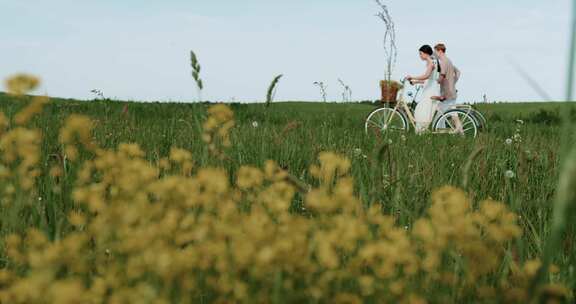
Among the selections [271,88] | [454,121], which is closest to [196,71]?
[271,88]

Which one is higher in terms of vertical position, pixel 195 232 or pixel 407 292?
pixel 195 232

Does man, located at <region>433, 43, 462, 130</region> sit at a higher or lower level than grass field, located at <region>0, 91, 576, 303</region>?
higher

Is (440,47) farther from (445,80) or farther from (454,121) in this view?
(454,121)

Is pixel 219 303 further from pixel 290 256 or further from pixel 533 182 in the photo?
pixel 533 182

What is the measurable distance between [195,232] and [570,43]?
75cm

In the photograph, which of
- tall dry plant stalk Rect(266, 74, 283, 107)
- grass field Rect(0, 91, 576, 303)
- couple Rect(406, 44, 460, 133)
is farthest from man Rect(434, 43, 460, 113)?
tall dry plant stalk Rect(266, 74, 283, 107)

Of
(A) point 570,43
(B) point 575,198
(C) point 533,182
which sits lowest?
(C) point 533,182

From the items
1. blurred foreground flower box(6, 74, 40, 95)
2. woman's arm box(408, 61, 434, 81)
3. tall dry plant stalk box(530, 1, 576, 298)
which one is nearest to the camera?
tall dry plant stalk box(530, 1, 576, 298)

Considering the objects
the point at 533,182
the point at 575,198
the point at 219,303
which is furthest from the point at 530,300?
the point at 533,182

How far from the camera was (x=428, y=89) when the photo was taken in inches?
437

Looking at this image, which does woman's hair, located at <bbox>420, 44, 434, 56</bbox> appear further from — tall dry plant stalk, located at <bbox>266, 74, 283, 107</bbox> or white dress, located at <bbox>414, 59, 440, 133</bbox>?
tall dry plant stalk, located at <bbox>266, 74, 283, 107</bbox>

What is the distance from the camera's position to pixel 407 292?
4.22 feet

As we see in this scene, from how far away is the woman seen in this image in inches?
432

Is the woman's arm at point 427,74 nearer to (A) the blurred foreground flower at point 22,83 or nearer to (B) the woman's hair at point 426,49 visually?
(B) the woman's hair at point 426,49
